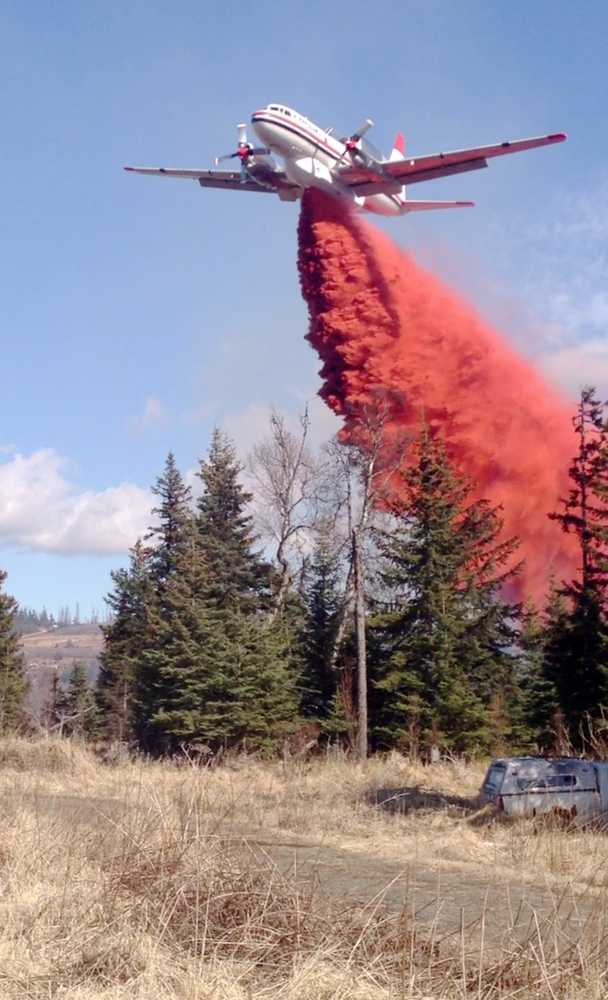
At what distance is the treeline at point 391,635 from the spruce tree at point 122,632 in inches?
182

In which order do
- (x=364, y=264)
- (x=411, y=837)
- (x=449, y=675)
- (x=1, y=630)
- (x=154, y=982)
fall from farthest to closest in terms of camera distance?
(x=1, y=630) < (x=364, y=264) < (x=449, y=675) < (x=411, y=837) < (x=154, y=982)

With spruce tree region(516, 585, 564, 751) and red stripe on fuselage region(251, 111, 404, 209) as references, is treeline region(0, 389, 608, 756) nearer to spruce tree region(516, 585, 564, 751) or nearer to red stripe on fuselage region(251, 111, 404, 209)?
spruce tree region(516, 585, 564, 751)

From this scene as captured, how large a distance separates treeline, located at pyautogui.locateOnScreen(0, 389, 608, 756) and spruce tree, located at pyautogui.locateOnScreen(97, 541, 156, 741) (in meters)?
4.61

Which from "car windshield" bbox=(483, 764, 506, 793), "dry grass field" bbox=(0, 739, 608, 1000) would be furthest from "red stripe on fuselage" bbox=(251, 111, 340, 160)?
"dry grass field" bbox=(0, 739, 608, 1000)

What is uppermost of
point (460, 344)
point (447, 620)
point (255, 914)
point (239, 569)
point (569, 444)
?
point (460, 344)

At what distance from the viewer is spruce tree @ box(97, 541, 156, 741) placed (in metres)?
46.2

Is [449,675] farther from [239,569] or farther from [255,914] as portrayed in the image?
[255,914]

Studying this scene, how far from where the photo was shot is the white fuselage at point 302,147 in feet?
116

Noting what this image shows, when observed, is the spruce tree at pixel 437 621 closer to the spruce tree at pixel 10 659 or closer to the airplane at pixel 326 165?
the airplane at pixel 326 165

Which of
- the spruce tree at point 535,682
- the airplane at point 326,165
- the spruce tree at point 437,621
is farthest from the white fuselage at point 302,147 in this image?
the spruce tree at point 535,682

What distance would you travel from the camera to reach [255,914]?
5453 mm

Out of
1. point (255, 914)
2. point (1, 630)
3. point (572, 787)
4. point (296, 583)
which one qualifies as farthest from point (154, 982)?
point (1, 630)

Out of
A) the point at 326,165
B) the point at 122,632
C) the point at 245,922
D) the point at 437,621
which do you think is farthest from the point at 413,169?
the point at 245,922

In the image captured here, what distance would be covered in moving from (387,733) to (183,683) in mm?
7449
